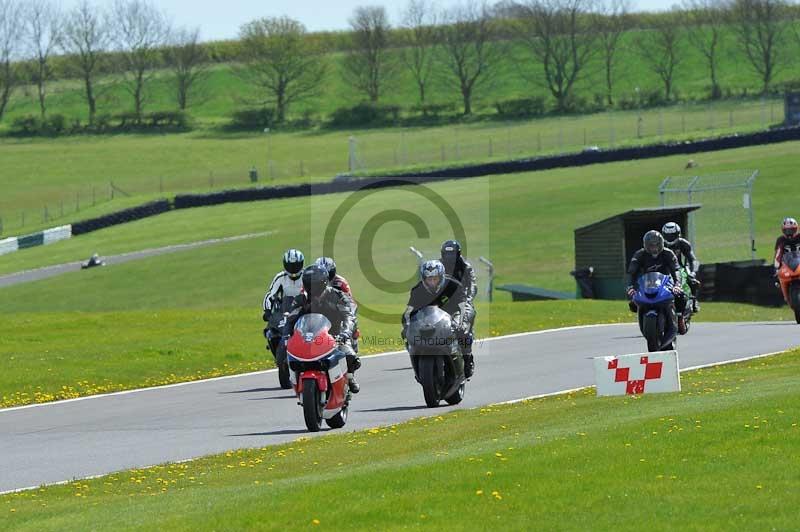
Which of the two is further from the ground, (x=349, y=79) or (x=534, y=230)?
(x=349, y=79)

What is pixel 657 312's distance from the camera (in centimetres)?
1955

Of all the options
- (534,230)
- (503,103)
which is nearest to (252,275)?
(534,230)

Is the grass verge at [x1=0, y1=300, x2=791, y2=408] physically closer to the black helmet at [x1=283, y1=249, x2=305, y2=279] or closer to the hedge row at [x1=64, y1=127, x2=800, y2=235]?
the black helmet at [x1=283, y1=249, x2=305, y2=279]

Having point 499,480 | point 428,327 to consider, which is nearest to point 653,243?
point 428,327

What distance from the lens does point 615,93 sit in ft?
414

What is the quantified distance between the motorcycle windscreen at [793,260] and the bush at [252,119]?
314 feet

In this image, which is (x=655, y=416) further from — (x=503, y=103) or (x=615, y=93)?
(x=615, y=93)

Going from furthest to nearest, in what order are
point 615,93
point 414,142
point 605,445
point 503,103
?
point 615,93 → point 503,103 → point 414,142 → point 605,445

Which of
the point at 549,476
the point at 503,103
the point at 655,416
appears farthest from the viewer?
the point at 503,103

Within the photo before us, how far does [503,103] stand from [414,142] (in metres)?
14.4

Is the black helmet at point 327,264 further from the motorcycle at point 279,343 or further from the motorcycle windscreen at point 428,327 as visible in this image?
the motorcycle at point 279,343

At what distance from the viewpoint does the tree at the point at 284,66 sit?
126875 millimetres

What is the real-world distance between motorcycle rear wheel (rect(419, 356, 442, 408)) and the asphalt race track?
150 mm

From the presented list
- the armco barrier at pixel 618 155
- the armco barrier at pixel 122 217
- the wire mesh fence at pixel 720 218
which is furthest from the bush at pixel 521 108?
the wire mesh fence at pixel 720 218
